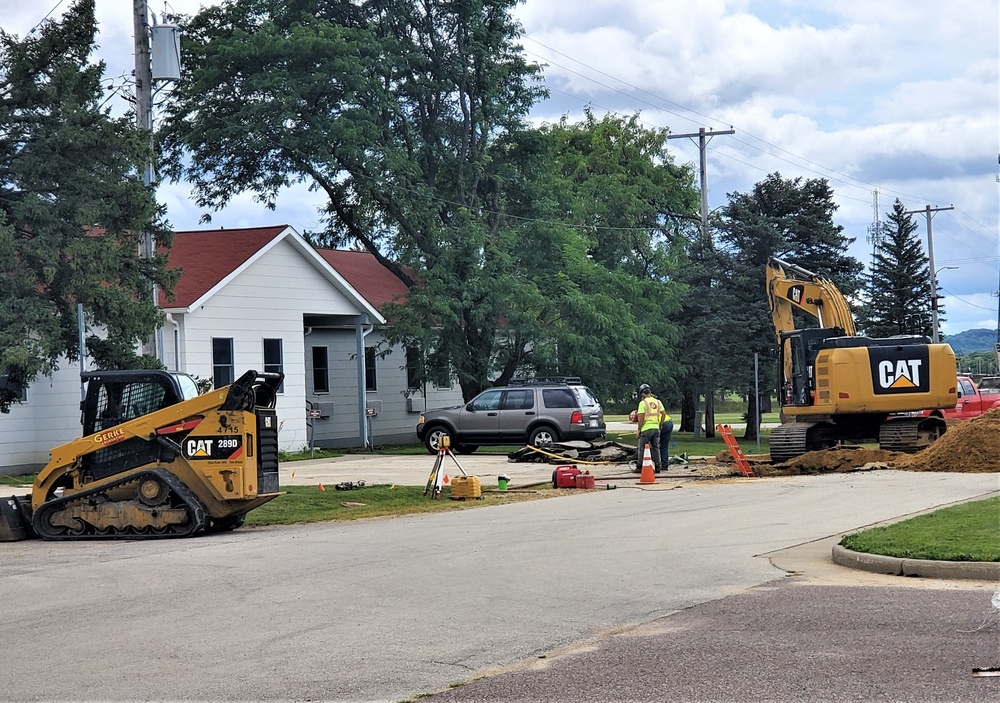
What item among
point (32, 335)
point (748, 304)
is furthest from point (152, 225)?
point (748, 304)

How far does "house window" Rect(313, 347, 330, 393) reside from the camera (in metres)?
39.7

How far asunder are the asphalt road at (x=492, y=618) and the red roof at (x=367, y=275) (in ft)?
88.5

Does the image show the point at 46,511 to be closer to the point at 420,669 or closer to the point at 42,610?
the point at 42,610

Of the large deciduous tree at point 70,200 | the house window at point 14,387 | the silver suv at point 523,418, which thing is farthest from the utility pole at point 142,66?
the silver suv at point 523,418

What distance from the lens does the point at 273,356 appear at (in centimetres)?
3503

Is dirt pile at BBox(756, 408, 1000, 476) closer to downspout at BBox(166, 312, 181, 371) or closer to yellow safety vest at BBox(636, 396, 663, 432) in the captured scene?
yellow safety vest at BBox(636, 396, 663, 432)

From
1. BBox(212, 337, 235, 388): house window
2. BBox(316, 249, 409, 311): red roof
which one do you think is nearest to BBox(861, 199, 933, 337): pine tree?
BBox(316, 249, 409, 311): red roof

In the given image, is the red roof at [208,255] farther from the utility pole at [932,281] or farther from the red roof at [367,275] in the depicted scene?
the utility pole at [932,281]

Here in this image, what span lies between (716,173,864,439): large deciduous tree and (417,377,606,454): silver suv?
11.7 metres

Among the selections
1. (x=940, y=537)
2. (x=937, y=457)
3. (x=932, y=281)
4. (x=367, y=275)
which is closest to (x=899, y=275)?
(x=932, y=281)

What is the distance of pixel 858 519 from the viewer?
15570 millimetres

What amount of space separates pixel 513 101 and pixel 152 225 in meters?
17.5

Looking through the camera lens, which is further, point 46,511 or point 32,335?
point 32,335

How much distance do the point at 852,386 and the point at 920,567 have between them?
633 inches
